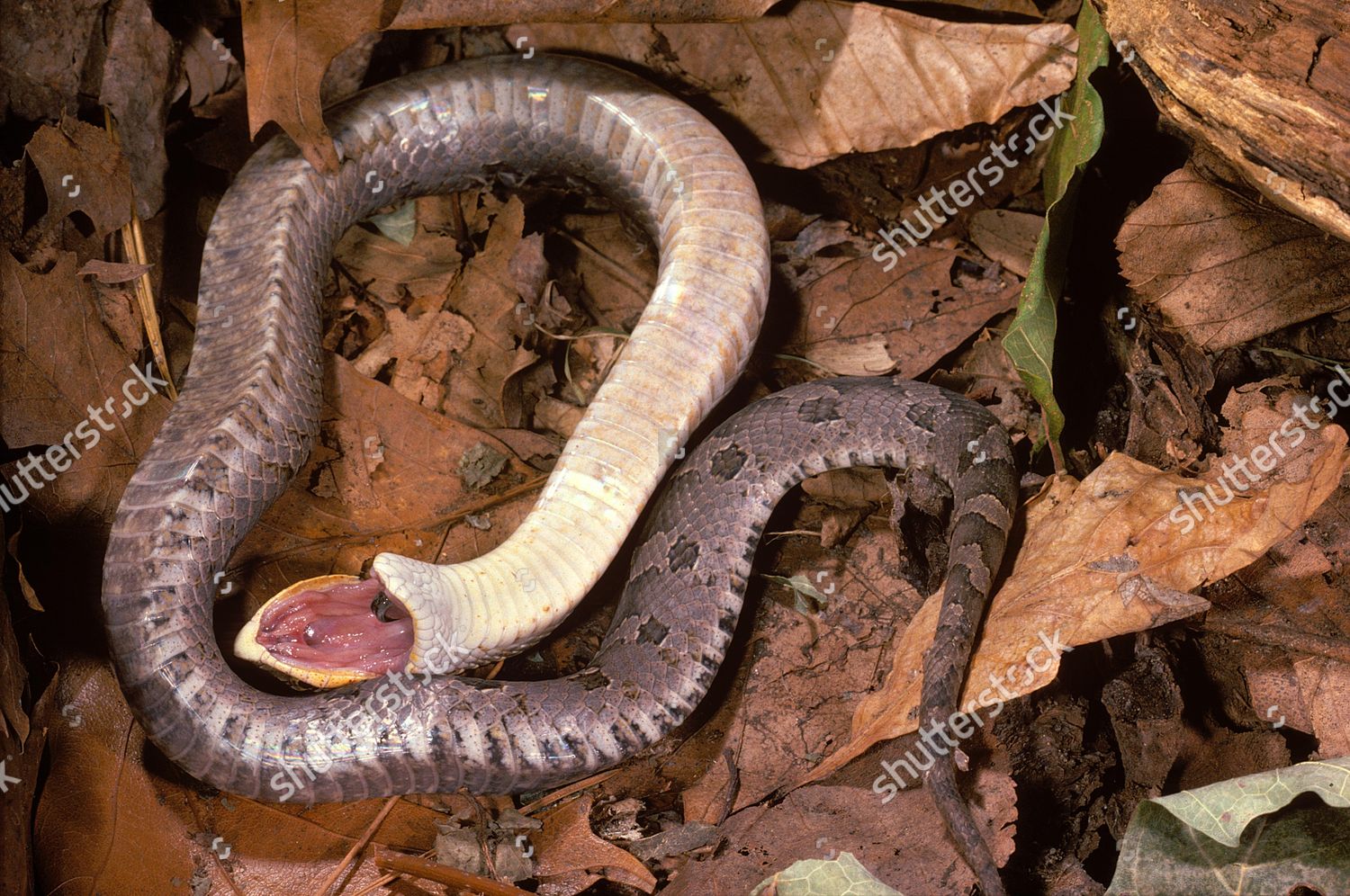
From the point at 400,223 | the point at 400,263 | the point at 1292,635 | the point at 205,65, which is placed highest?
the point at 205,65

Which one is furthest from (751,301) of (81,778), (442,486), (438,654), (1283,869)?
(81,778)

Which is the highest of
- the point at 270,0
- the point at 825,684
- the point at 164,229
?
the point at 270,0

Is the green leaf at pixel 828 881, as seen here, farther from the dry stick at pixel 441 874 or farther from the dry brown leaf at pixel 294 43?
the dry brown leaf at pixel 294 43

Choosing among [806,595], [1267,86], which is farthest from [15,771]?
[1267,86]

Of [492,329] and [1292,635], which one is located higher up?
[492,329]

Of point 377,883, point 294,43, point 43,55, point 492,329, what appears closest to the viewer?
point 377,883

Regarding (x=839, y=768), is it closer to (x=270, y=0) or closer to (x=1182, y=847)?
(x=1182, y=847)

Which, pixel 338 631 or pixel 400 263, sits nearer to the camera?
pixel 338 631

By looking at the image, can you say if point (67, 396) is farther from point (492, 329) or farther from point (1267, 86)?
point (1267, 86)
